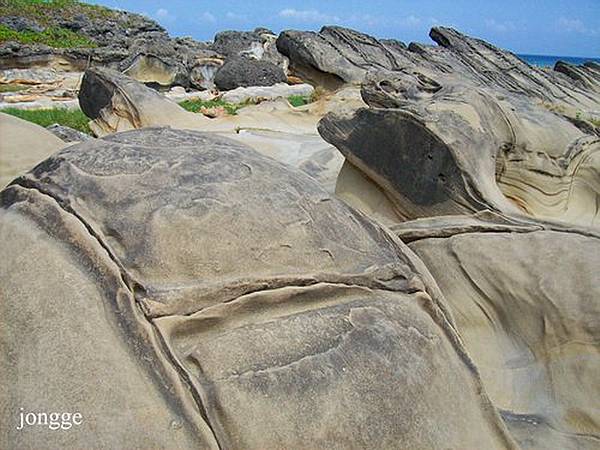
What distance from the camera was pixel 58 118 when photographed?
7.47 meters

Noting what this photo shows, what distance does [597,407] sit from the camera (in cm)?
182

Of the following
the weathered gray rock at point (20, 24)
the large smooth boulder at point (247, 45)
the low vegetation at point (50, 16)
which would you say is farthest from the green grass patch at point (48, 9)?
the large smooth boulder at point (247, 45)

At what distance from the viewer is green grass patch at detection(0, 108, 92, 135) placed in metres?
6.85

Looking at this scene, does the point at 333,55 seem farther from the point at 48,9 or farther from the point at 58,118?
the point at 48,9

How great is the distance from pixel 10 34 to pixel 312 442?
20490mm

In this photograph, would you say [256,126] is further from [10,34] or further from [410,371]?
[10,34]

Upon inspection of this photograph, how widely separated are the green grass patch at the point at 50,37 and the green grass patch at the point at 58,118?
11.3 m

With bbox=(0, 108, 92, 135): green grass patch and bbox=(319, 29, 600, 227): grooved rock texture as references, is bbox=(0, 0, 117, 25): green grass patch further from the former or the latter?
bbox=(319, 29, 600, 227): grooved rock texture


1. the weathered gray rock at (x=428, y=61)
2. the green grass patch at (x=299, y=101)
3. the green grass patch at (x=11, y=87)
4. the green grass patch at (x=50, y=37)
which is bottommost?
the green grass patch at (x=11, y=87)

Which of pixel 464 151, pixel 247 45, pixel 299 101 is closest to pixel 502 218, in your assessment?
pixel 464 151

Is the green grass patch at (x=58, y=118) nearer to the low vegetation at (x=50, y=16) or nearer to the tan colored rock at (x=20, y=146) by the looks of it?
the tan colored rock at (x=20, y=146)

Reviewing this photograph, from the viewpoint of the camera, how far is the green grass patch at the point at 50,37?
728 inches

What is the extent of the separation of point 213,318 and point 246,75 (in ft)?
37.2

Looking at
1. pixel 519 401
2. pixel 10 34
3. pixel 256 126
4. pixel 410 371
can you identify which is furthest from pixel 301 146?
pixel 10 34
